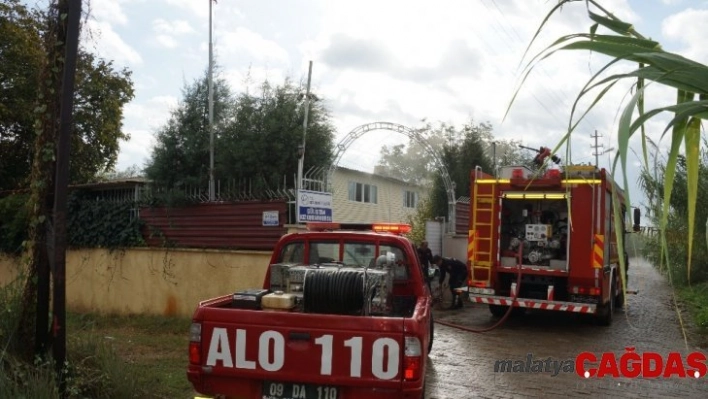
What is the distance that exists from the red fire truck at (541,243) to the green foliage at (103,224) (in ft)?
24.3

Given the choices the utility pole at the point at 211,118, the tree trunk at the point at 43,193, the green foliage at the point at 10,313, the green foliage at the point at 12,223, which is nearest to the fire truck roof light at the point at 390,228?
the tree trunk at the point at 43,193

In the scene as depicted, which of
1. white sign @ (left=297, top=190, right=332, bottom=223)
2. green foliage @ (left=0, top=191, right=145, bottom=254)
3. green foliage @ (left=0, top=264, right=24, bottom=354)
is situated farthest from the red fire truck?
green foliage @ (left=0, top=264, right=24, bottom=354)

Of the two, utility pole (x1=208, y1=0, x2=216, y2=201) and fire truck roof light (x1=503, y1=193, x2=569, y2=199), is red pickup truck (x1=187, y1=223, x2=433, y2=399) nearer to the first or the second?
fire truck roof light (x1=503, y1=193, x2=569, y2=199)

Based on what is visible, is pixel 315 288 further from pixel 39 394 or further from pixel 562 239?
pixel 562 239

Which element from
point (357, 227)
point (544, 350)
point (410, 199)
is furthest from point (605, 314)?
point (410, 199)

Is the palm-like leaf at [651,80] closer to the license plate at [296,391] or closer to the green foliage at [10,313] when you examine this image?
the license plate at [296,391]

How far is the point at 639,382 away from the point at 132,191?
11.5 meters

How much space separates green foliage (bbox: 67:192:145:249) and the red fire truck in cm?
741

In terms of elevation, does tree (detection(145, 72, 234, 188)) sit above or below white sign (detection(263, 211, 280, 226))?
above

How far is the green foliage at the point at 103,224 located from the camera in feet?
44.7

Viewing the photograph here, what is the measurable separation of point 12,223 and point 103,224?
2299 mm

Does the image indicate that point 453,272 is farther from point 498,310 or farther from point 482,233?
point 482,233

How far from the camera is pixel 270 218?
12.0 metres

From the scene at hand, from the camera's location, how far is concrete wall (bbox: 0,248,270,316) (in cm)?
1171
